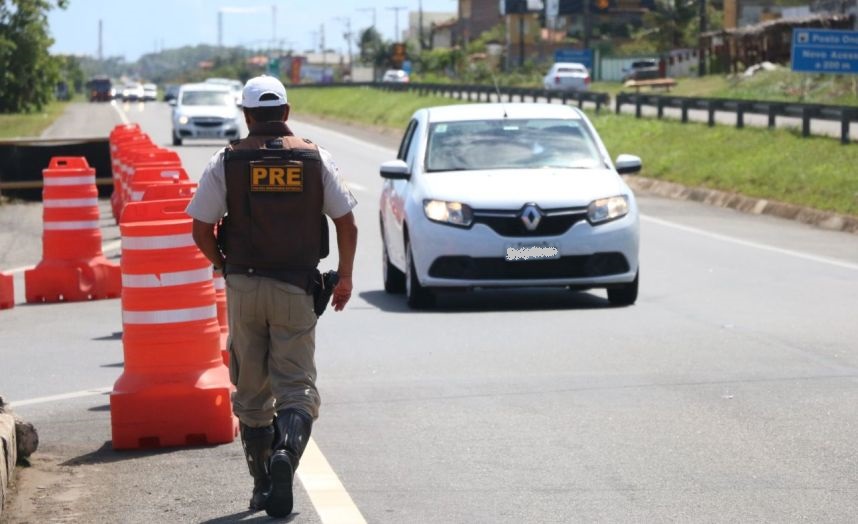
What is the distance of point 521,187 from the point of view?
13.2m

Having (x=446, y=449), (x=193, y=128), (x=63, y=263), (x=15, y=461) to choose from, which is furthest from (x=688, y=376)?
(x=193, y=128)

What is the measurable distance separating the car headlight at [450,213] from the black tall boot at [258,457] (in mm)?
6619

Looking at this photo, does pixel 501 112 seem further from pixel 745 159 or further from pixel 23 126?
pixel 23 126

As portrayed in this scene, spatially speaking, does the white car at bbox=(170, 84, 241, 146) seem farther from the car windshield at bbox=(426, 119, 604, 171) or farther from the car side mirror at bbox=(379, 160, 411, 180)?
the car side mirror at bbox=(379, 160, 411, 180)

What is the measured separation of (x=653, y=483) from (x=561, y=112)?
26.4ft

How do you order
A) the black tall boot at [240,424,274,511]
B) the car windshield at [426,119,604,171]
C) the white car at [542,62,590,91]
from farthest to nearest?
the white car at [542,62,590,91] → the car windshield at [426,119,604,171] → the black tall boot at [240,424,274,511]

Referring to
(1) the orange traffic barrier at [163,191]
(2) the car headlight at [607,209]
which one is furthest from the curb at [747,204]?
(1) the orange traffic barrier at [163,191]

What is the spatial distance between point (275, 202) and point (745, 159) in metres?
24.2

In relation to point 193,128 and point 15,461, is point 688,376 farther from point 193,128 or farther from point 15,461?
point 193,128

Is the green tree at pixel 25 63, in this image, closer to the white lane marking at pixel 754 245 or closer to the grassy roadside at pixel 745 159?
the grassy roadside at pixel 745 159

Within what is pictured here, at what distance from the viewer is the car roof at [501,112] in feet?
47.5

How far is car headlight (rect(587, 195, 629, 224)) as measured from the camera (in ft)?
43.2

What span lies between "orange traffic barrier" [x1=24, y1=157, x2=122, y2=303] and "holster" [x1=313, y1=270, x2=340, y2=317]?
8.84 m

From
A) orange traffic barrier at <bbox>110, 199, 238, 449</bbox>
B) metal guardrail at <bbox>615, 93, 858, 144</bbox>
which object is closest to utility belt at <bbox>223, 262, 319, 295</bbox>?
orange traffic barrier at <bbox>110, 199, 238, 449</bbox>
